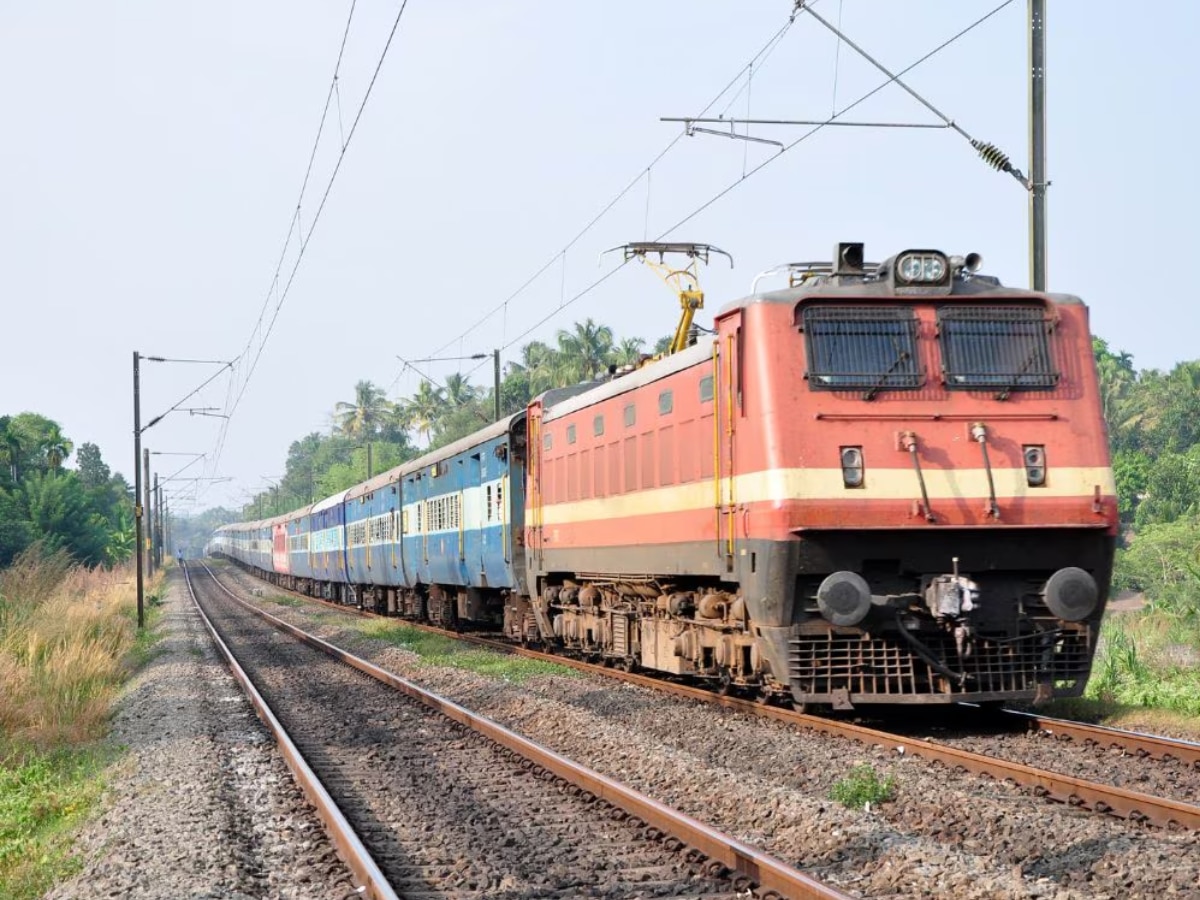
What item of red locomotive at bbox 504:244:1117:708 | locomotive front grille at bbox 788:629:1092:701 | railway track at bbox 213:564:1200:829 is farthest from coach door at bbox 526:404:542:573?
locomotive front grille at bbox 788:629:1092:701

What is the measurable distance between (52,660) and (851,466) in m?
12.6

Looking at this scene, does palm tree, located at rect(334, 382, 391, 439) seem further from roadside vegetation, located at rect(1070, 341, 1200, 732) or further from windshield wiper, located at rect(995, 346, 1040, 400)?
windshield wiper, located at rect(995, 346, 1040, 400)

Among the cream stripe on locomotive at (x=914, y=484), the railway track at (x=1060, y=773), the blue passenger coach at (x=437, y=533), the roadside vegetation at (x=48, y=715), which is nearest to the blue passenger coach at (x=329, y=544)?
the blue passenger coach at (x=437, y=533)

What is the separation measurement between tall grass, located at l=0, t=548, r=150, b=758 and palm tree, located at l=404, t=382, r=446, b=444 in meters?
71.9

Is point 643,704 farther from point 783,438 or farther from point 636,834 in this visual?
point 636,834

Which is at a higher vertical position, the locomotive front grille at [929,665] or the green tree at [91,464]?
the green tree at [91,464]

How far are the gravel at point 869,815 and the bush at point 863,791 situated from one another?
0.26 ft

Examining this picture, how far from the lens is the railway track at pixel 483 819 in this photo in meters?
7.02

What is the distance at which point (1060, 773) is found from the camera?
9086 millimetres

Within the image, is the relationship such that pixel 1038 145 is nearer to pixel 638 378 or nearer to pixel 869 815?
pixel 638 378

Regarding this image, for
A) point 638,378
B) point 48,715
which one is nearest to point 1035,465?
point 638,378

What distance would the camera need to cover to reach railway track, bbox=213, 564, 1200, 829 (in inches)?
309

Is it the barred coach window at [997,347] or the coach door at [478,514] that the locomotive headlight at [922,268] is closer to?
the barred coach window at [997,347]

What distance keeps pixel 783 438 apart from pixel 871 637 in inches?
68.2
